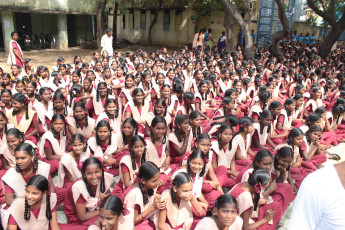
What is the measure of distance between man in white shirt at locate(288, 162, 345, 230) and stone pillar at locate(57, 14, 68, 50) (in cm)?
1586

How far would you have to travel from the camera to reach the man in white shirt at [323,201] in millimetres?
1029

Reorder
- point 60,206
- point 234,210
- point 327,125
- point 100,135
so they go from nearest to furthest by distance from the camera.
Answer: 1. point 234,210
2. point 60,206
3. point 100,135
4. point 327,125

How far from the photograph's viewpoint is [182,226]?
7.75 feet

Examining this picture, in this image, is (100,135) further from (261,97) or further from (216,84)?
(216,84)

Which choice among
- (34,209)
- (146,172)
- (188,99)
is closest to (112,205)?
(146,172)

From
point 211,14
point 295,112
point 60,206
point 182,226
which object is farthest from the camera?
point 211,14

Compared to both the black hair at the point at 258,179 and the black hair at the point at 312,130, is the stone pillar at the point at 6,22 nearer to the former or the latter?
the black hair at the point at 312,130

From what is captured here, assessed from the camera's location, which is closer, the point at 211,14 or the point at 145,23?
the point at 211,14

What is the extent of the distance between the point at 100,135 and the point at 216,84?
3.88 metres

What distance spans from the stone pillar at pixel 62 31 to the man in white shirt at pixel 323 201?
52.0 ft

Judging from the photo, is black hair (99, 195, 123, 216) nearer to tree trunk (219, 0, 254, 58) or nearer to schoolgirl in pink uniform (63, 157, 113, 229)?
schoolgirl in pink uniform (63, 157, 113, 229)

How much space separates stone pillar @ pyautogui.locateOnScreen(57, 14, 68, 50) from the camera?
47.8 feet

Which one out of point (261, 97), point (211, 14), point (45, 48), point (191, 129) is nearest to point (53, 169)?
point (191, 129)

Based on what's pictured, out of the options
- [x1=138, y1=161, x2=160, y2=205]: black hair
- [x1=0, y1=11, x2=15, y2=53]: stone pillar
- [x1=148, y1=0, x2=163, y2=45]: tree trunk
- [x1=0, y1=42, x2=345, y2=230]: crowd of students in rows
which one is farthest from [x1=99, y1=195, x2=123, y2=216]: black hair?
[x1=148, y1=0, x2=163, y2=45]: tree trunk
